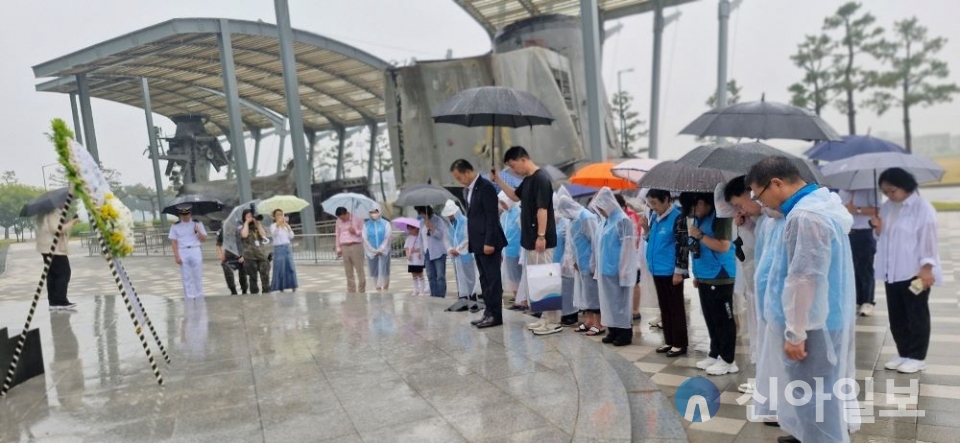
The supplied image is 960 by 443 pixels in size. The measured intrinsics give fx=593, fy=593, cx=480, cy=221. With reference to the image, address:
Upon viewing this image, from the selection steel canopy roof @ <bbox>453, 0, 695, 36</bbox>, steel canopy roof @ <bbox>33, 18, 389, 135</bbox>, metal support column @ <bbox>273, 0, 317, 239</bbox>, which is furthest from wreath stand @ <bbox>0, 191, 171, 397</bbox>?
steel canopy roof @ <bbox>453, 0, 695, 36</bbox>

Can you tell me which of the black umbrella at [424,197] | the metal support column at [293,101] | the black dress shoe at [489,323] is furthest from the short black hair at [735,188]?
the metal support column at [293,101]

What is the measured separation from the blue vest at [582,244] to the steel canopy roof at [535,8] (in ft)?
72.3

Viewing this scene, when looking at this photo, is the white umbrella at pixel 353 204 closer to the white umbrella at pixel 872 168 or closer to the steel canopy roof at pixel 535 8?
the white umbrella at pixel 872 168

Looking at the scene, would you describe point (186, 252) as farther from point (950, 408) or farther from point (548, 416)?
point (950, 408)

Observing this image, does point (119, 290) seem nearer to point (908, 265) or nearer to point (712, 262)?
point (712, 262)

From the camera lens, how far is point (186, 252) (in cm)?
828

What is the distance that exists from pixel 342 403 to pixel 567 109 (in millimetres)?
20116

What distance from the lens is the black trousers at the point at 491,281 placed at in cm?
536

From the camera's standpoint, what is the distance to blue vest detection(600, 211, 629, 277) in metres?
5.35

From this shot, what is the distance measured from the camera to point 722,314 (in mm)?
4395

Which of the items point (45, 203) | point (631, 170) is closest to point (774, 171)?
point (631, 170)

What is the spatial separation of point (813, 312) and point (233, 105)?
23055mm

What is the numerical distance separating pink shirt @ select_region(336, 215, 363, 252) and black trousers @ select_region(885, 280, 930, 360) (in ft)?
22.8

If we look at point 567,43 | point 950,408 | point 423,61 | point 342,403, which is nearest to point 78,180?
point 342,403
